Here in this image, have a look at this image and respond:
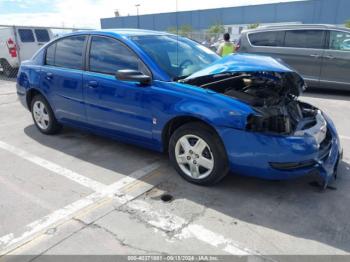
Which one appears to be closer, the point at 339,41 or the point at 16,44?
the point at 339,41

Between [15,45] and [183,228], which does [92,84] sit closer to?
[183,228]

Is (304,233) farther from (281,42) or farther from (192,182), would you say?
(281,42)

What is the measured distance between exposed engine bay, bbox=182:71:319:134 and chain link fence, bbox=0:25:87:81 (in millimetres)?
9927

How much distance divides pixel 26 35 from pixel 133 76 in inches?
428

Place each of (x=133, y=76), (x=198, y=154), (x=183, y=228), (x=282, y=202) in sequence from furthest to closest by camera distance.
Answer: (x=133, y=76), (x=198, y=154), (x=282, y=202), (x=183, y=228)

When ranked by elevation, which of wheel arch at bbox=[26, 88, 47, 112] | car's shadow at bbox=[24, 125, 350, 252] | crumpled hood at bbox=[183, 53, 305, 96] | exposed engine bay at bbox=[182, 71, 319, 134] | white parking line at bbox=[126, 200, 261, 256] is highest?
crumpled hood at bbox=[183, 53, 305, 96]

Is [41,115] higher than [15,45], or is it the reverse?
[15,45]

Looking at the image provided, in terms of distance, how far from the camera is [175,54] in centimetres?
415

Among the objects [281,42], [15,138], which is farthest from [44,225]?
[281,42]

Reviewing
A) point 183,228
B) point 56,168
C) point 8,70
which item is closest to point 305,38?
point 56,168

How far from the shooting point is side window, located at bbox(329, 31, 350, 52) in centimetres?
773

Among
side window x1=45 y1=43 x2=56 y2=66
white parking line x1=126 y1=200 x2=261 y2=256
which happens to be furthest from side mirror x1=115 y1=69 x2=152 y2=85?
side window x1=45 y1=43 x2=56 y2=66

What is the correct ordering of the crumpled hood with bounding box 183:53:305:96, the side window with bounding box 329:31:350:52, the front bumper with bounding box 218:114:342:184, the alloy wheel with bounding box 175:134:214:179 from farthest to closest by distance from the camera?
the side window with bounding box 329:31:350:52, the alloy wheel with bounding box 175:134:214:179, the crumpled hood with bounding box 183:53:305:96, the front bumper with bounding box 218:114:342:184

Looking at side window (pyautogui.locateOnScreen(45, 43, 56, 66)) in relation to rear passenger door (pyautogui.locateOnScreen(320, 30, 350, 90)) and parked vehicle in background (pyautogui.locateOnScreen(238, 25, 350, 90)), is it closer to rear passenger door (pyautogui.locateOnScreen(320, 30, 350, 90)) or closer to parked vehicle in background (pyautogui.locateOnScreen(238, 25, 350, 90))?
parked vehicle in background (pyautogui.locateOnScreen(238, 25, 350, 90))
